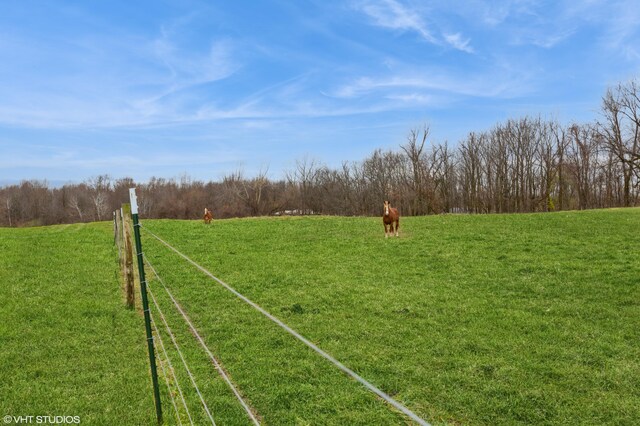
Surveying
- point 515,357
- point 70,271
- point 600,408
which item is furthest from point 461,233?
point 70,271

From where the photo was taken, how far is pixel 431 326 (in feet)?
26.3

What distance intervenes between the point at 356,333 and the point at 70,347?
17.2 ft

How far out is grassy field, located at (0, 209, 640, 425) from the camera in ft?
17.0

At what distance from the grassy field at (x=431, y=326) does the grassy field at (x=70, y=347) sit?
2.93 feet

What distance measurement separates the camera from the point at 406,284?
11.4 m

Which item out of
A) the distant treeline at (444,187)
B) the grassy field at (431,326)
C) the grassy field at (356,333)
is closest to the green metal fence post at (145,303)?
the grassy field at (356,333)

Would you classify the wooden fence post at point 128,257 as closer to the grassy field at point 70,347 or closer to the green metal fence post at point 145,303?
the grassy field at point 70,347

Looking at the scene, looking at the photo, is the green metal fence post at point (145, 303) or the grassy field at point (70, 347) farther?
the grassy field at point (70, 347)

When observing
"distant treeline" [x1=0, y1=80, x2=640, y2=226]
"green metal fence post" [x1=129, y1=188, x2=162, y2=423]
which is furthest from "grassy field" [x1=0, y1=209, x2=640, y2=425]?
"distant treeline" [x1=0, y1=80, x2=640, y2=226]

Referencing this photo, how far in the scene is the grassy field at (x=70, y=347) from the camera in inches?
202

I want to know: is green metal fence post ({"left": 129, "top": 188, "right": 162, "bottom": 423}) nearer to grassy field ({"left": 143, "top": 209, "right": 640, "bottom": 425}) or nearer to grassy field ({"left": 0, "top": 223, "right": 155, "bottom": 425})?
grassy field ({"left": 0, "top": 223, "right": 155, "bottom": 425})

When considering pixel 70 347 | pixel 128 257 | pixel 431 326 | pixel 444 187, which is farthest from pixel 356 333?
pixel 444 187

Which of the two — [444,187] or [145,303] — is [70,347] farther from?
[444,187]

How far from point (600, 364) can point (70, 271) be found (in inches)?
554
